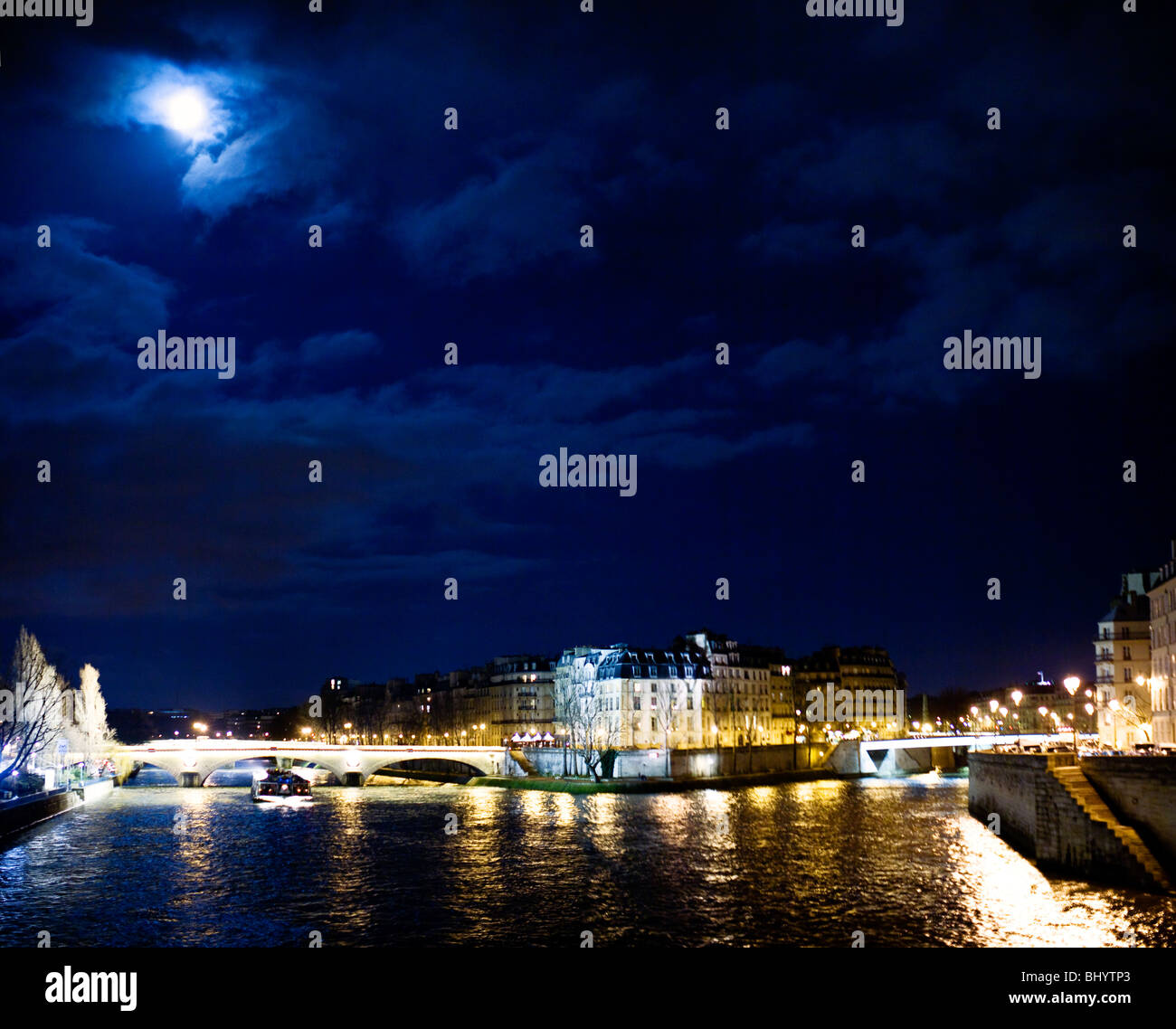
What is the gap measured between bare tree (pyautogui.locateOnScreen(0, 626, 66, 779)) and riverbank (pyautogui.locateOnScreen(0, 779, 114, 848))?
19.0 ft

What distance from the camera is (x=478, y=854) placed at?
60938mm

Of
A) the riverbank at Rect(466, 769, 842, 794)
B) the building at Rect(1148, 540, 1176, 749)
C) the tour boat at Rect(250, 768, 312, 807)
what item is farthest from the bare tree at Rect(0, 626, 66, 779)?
the building at Rect(1148, 540, 1176, 749)

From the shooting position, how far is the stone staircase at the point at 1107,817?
4153 centimetres

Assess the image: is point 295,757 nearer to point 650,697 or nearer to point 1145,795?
point 650,697

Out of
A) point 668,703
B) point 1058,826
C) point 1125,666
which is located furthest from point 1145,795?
point 668,703

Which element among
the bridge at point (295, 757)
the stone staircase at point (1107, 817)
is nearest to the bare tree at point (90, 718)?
the bridge at point (295, 757)

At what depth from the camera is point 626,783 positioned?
119812 millimetres

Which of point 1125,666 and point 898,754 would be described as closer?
point 1125,666

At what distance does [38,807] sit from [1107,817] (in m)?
69.0

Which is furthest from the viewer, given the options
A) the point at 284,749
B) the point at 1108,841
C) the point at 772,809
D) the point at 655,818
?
the point at 284,749

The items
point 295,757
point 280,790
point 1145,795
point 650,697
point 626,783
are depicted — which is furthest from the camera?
point 650,697

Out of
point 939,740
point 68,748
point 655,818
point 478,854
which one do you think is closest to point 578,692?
A: point 939,740
